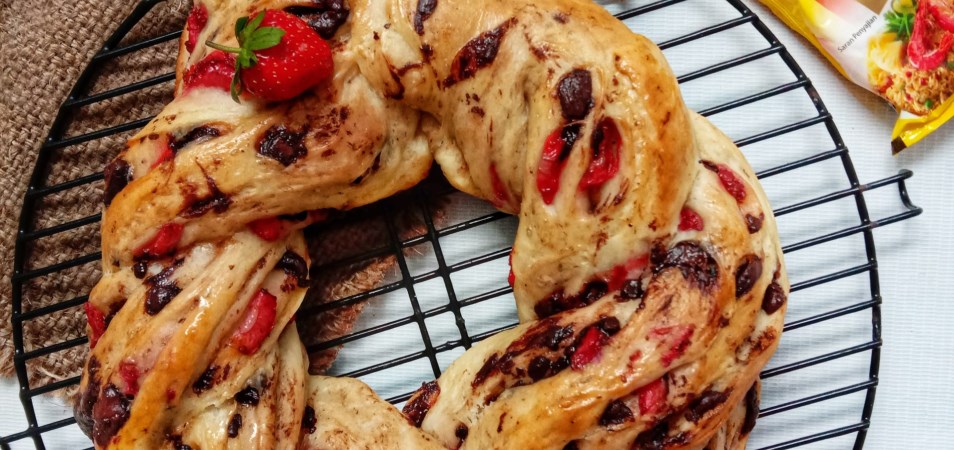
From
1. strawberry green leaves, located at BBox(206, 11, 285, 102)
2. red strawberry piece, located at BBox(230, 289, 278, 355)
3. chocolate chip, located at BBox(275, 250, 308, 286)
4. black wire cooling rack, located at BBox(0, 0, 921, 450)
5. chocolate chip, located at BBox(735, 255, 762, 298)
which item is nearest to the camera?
strawberry green leaves, located at BBox(206, 11, 285, 102)

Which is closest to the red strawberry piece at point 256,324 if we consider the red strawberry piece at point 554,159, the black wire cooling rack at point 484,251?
the black wire cooling rack at point 484,251

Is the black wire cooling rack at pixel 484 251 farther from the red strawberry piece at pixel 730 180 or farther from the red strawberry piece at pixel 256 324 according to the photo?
the red strawberry piece at pixel 730 180

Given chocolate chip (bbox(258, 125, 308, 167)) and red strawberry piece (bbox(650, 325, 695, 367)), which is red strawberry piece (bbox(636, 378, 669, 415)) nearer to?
red strawberry piece (bbox(650, 325, 695, 367))

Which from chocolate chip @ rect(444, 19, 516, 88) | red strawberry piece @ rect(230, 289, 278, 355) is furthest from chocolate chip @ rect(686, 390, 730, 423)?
red strawberry piece @ rect(230, 289, 278, 355)

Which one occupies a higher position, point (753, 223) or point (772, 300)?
point (753, 223)

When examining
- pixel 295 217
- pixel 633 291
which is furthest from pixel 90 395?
pixel 633 291

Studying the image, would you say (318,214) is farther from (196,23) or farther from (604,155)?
(604,155)

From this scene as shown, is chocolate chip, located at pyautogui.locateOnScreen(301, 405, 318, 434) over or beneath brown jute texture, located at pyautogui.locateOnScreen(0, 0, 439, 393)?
beneath
